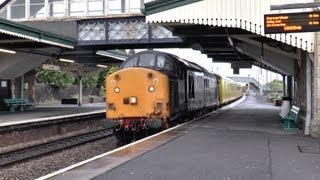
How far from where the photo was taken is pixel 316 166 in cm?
925

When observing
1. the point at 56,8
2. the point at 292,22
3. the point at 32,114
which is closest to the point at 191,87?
the point at 292,22

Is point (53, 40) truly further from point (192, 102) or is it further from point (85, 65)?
point (85, 65)

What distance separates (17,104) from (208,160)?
2517 cm

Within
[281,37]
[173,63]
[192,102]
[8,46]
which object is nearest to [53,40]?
[8,46]

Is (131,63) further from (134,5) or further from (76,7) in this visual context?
(76,7)

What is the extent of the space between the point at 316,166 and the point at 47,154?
29.5 ft

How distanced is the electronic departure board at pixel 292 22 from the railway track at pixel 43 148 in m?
7.78

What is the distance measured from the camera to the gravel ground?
1209 centimetres

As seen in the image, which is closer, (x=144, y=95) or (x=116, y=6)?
(x=144, y=95)

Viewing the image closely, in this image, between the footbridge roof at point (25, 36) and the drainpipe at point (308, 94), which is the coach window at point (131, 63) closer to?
the drainpipe at point (308, 94)

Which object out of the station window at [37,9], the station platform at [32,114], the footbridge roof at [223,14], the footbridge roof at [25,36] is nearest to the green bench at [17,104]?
the station platform at [32,114]

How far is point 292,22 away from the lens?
1371 cm

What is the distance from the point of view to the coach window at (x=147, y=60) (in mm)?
17136

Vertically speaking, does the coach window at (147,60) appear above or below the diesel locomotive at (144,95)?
above
